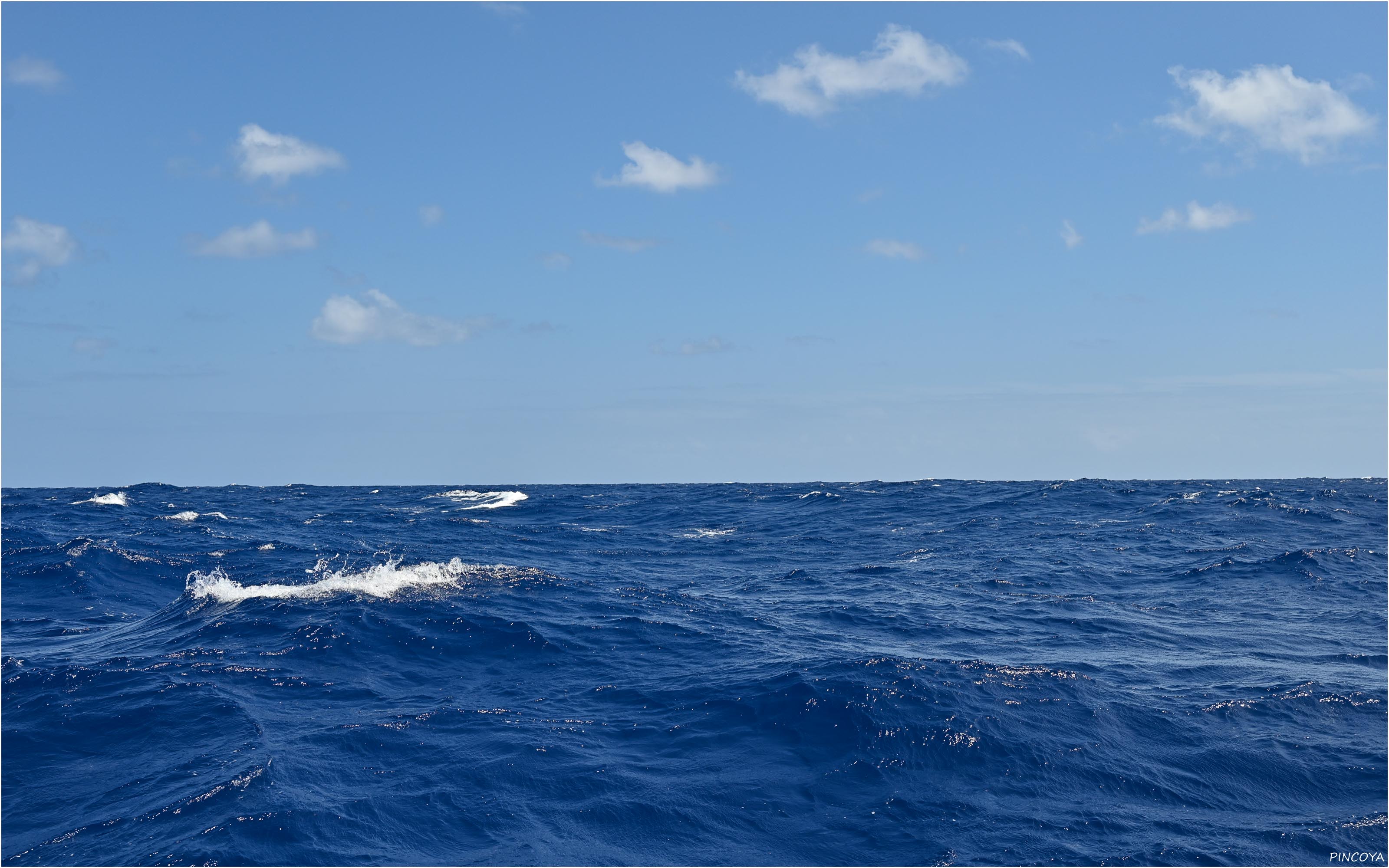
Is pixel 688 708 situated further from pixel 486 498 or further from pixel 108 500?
pixel 108 500

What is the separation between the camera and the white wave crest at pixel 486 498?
70.7 metres

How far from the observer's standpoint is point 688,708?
18.7 meters

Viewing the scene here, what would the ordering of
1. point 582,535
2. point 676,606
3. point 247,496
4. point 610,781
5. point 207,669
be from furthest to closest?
point 247,496 → point 582,535 → point 676,606 → point 207,669 → point 610,781

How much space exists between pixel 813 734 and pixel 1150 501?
5164 centimetres

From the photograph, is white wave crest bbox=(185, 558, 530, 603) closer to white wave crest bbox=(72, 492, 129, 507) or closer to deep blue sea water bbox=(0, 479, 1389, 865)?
deep blue sea water bbox=(0, 479, 1389, 865)

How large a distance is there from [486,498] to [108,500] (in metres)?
29.1

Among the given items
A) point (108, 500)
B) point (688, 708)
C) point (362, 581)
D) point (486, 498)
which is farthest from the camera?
point (486, 498)

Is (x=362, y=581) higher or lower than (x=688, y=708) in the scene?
higher

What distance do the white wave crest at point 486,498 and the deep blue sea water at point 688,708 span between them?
105 feet

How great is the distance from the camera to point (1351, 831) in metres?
13.4

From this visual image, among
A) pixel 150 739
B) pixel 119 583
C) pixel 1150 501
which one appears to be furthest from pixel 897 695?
pixel 1150 501

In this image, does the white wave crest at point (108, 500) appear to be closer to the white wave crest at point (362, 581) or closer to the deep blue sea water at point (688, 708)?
the deep blue sea water at point (688, 708)

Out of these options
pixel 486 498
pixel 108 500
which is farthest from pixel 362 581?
pixel 108 500

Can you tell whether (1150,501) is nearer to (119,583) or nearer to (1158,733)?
(1158,733)
